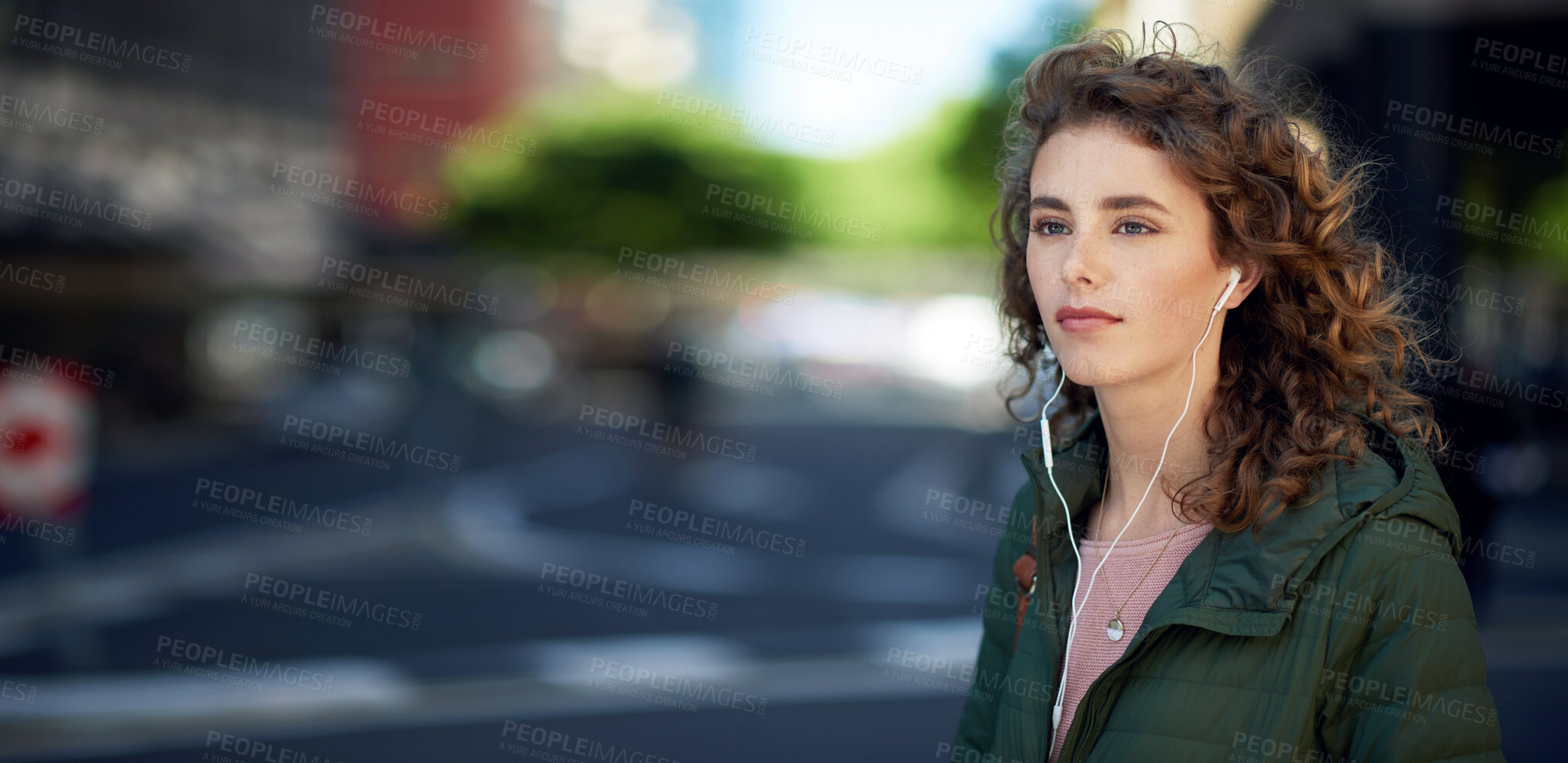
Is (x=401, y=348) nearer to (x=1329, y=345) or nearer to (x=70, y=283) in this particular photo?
(x=70, y=283)

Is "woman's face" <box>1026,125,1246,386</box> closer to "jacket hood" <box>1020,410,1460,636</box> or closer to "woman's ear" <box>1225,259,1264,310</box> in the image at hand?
"woman's ear" <box>1225,259,1264,310</box>

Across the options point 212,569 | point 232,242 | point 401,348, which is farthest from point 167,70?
point 212,569

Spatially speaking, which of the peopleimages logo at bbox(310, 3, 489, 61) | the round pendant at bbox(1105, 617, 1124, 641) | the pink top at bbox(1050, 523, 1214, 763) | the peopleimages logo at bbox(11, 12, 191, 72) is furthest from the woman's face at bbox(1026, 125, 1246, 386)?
the peopleimages logo at bbox(310, 3, 489, 61)

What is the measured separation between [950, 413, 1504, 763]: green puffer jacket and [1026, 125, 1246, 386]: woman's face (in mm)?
344

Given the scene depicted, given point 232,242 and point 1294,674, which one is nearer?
point 1294,674

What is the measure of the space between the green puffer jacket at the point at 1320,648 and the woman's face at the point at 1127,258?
1.13 ft

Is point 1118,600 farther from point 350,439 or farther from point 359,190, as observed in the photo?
point 359,190

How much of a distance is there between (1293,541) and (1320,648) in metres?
0.17

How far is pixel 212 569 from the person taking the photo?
361 inches

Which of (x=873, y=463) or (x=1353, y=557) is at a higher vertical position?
(x=873, y=463)

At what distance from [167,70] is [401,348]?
24.5ft

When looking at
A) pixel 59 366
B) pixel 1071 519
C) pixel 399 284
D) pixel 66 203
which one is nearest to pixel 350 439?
pixel 59 366

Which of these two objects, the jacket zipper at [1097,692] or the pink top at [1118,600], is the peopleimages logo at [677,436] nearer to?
the pink top at [1118,600]

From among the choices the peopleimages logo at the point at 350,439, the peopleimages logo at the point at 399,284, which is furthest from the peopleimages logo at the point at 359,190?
the peopleimages logo at the point at 350,439
